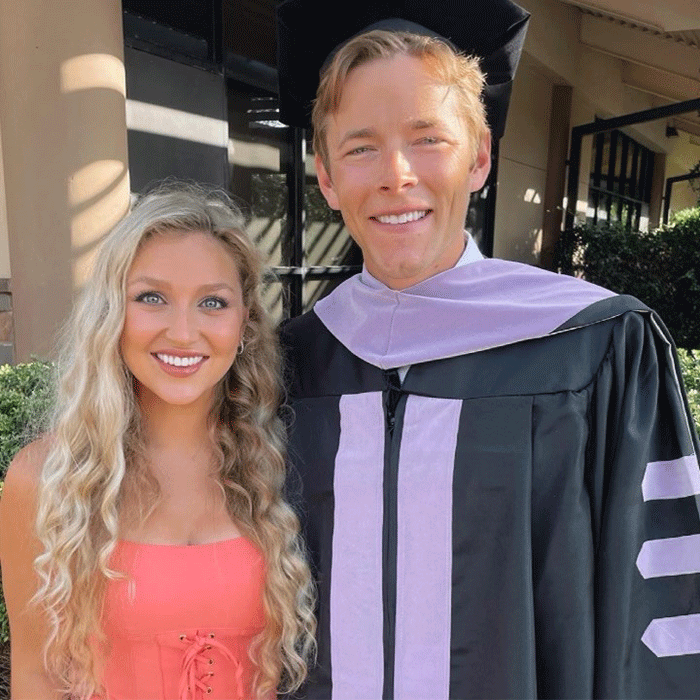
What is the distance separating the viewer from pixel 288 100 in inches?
76.2

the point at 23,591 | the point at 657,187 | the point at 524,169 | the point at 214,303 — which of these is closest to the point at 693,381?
the point at 214,303

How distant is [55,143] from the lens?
3.66 meters

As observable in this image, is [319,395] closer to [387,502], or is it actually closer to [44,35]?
[387,502]

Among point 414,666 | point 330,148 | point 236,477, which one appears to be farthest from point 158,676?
point 330,148

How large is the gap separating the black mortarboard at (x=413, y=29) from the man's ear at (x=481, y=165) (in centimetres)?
13

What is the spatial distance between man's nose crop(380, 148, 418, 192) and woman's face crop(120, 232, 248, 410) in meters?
0.44

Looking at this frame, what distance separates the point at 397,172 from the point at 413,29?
1.28 ft

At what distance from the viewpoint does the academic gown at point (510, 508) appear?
1430 millimetres

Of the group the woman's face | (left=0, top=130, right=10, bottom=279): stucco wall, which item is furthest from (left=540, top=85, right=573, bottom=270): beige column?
the woman's face

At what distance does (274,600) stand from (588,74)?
893 cm

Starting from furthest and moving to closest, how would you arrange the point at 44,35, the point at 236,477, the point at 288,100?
the point at 44,35 < the point at 288,100 < the point at 236,477

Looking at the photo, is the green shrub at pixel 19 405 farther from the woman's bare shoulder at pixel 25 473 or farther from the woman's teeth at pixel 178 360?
the woman's teeth at pixel 178 360

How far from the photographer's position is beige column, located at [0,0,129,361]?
3.57 m

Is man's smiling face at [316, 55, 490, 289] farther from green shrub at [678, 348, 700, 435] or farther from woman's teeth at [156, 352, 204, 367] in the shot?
green shrub at [678, 348, 700, 435]
